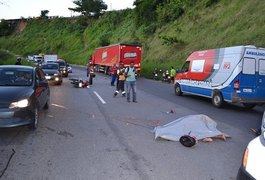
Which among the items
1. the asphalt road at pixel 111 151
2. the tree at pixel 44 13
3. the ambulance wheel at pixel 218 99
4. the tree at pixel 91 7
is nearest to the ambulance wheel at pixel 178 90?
the ambulance wheel at pixel 218 99

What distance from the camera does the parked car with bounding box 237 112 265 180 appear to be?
132 inches

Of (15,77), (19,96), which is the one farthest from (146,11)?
(19,96)

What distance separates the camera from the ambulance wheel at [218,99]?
46.5ft

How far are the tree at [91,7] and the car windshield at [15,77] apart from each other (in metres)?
95.2

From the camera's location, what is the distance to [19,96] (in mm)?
8031

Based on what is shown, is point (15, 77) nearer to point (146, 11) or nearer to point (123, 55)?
point (123, 55)

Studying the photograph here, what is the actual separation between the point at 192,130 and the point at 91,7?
97994mm

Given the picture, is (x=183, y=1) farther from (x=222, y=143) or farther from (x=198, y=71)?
(x=222, y=143)

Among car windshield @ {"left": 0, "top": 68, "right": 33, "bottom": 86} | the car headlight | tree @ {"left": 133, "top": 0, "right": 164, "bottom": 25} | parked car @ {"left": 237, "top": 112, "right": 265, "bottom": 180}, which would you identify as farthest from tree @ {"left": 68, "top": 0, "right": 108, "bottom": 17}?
parked car @ {"left": 237, "top": 112, "right": 265, "bottom": 180}

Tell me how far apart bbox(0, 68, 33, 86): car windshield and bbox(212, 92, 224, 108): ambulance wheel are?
24.7 ft

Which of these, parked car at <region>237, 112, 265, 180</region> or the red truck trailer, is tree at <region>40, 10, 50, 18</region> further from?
parked car at <region>237, 112, 265, 180</region>

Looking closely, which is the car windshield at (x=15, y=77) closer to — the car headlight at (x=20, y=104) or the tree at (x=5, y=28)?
the car headlight at (x=20, y=104)

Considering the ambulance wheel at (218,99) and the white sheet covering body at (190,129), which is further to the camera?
the ambulance wheel at (218,99)

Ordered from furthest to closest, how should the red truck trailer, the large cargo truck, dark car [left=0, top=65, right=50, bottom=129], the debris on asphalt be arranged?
the red truck trailer → the large cargo truck → the debris on asphalt → dark car [left=0, top=65, right=50, bottom=129]
